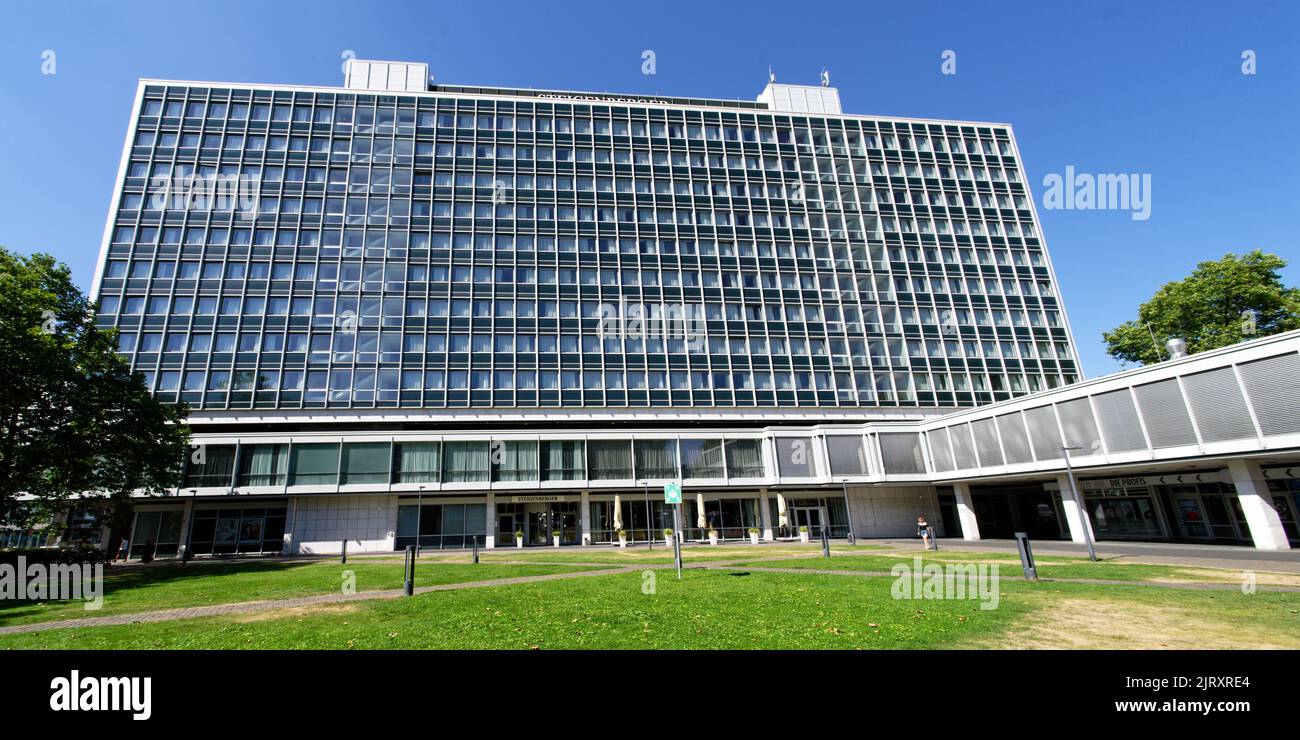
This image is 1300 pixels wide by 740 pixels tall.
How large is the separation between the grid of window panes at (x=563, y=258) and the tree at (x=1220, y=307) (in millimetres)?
11240

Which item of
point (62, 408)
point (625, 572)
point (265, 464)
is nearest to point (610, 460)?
point (625, 572)

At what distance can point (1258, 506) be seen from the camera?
24.0 m

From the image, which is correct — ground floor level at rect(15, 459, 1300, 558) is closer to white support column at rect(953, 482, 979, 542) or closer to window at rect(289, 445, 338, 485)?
white support column at rect(953, 482, 979, 542)

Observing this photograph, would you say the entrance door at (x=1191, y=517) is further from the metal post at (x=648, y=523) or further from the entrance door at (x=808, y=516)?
the metal post at (x=648, y=523)

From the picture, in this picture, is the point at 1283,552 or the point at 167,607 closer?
the point at 167,607

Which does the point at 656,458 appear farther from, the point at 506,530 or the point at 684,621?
the point at 684,621

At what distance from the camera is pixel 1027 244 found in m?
58.8

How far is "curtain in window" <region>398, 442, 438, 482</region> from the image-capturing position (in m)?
40.6

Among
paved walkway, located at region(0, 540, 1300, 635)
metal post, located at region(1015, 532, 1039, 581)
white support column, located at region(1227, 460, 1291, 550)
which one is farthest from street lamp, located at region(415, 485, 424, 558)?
white support column, located at region(1227, 460, 1291, 550)

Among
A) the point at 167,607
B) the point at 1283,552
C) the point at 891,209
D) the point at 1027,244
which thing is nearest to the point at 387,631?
the point at 167,607

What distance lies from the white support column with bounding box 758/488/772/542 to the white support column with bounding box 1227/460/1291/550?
27367 mm

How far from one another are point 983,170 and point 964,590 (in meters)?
63.7
